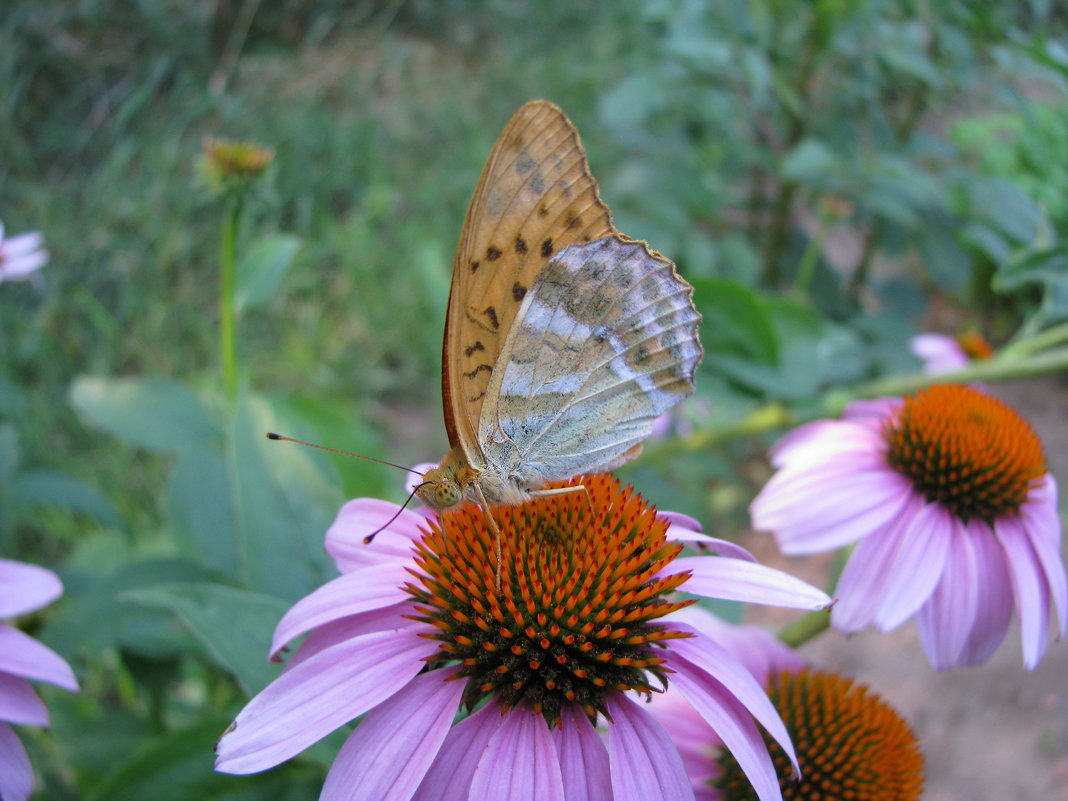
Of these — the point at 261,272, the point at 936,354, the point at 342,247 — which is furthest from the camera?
the point at 342,247

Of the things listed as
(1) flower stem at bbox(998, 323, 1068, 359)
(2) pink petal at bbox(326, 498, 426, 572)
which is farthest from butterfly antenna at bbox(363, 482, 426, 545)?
(1) flower stem at bbox(998, 323, 1068, 359)

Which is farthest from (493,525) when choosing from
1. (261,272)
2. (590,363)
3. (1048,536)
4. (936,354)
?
(936,354)

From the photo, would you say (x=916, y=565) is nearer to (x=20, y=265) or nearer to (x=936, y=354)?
(x=936, y=354)

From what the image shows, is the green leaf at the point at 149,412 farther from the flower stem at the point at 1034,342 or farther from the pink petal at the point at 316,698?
the flower stem at the point at 1034,342

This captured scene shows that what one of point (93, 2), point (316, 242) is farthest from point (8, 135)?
point (316, 242)

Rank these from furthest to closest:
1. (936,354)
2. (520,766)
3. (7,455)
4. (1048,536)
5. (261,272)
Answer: (936,354), (261,272), (7,455), (1048,536), (520,766)

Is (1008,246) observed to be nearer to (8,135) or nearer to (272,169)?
(272,169)
